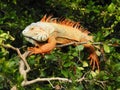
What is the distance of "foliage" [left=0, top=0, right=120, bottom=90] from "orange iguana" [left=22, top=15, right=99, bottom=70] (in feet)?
0.31

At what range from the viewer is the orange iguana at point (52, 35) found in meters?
4.77

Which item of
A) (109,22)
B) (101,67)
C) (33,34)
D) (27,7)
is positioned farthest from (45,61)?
(27,7)

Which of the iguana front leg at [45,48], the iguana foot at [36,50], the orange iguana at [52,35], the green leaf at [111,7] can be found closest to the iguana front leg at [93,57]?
the orange iguana at [52,35]

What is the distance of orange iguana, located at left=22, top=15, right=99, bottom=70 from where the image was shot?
477 cm

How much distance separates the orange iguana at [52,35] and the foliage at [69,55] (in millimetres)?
93

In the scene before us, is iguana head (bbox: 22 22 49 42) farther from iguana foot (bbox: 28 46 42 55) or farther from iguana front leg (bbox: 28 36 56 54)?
iguana foot (bbox: 28 46 42 55)

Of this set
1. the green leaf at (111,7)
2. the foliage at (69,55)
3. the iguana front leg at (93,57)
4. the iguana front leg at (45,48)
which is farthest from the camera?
the green leaf at (111,7)

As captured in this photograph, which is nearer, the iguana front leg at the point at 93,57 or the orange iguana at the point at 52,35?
the orange iguana at the point at 52,35

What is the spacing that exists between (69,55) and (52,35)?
0.51 metres

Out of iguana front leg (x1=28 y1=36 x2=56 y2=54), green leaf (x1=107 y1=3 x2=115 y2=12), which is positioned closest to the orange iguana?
iguana front leg (x1=28 y1=36 x2=56 y2=54)

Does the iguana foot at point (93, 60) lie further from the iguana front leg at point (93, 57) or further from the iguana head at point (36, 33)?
the iguana head at point (36, 33)

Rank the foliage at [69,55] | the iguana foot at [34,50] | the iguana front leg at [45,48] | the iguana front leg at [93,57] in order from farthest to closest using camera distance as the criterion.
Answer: the iguana front leg at [93,57]
the iguana front leg at [45,48]
the iguana foot at [34,50]
the foliage at [69,55]

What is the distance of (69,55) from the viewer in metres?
4.52

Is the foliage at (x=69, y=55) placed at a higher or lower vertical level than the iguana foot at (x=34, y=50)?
lower
